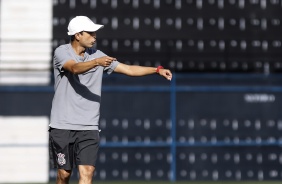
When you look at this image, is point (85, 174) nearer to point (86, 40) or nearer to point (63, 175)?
point (63, 175)

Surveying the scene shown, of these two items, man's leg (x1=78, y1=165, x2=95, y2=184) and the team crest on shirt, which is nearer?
man's leg (x1=78, y1=165, x2=95, y2=184)

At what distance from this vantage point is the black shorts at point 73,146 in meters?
7.90

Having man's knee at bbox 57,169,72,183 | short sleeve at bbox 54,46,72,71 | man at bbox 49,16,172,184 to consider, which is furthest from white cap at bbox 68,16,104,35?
man's knee at bbox 57,169,72,183

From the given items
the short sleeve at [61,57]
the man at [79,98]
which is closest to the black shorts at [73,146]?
the man at [79,98]

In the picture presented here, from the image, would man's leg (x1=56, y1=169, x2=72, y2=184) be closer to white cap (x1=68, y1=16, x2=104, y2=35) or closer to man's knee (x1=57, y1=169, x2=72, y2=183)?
man's knee (x1=57, y1=169, x2=72, y2=183)

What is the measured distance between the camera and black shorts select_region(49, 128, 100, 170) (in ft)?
25.9

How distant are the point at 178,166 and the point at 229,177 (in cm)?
62

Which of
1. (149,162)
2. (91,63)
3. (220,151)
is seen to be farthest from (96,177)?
(91,63)

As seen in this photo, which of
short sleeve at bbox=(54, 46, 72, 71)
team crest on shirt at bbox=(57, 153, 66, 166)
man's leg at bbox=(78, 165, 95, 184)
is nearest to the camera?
short sleeve at bbox=(54, 46, 72, 71)

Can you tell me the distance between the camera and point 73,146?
26.3ft

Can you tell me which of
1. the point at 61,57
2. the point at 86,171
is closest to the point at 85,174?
the point at 86,171

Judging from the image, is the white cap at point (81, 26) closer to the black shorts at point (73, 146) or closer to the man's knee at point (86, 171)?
the black shorts at point (73, 146)

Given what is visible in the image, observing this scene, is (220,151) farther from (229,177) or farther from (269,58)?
(269,58)

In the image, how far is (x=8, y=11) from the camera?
13.0 meters
